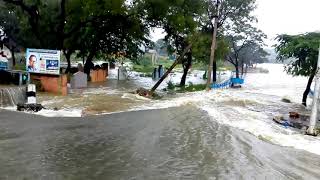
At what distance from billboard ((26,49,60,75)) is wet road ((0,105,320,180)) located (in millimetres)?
7955

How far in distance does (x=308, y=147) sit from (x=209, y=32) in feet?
114

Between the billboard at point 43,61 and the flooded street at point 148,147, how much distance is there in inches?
196

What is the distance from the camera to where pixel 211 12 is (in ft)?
162

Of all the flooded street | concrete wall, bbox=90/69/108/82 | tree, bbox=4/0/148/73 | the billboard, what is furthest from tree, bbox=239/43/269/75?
the flooded street

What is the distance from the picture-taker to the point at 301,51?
3169 centimetres

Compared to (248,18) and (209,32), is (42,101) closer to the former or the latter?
(209,32)

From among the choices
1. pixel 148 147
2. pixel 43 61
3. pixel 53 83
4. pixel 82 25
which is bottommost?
pixel 148 147

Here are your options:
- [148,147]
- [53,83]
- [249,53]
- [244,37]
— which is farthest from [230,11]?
[249,53]

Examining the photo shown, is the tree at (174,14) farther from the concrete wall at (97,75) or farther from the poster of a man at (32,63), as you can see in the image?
the poster of a man at (32,63)

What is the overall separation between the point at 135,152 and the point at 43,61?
15.1 meters

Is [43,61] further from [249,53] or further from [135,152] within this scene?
[249,53]

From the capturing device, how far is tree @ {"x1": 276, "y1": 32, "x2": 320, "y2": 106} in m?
30.3

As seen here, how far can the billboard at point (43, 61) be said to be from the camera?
24.7 metres

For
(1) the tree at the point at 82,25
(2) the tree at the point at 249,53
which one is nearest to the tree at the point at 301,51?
(1) the tree at the point at 82,25
